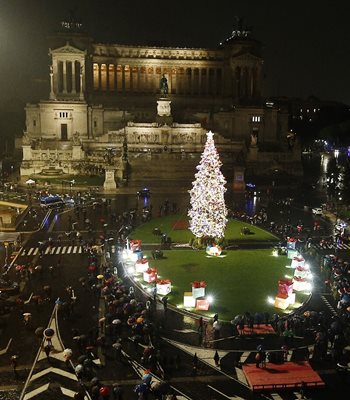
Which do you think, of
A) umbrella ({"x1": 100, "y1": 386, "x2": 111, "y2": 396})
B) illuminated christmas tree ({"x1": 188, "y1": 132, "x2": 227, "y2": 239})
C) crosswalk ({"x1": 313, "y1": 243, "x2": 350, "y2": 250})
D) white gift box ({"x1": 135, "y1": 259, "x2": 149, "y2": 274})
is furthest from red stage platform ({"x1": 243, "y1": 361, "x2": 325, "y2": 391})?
crosswalk ({"x1": 313, "y1": 243, "x2": 350, "y2": 250})

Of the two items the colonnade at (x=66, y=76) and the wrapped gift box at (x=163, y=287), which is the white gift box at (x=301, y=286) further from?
the colonnade at (x=66, y=76)

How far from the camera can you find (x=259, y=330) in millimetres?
30578

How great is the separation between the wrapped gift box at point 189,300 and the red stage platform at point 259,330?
4874 millimetres

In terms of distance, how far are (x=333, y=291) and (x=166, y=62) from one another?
105 m

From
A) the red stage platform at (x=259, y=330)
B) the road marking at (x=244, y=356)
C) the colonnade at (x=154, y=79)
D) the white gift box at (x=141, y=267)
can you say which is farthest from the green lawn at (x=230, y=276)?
the colonnade at (x=154, y=79)

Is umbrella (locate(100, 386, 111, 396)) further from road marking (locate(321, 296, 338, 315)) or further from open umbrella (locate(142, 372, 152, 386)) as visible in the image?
road marking (locate(321, 296, 338, 315))

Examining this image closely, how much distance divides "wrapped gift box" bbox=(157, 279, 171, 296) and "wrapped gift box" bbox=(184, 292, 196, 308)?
7.63 feet

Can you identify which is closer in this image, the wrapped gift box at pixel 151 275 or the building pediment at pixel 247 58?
the wrapped gift box at pixel 151 275

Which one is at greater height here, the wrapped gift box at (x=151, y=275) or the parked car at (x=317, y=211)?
the parked car at (x=317, y=211)

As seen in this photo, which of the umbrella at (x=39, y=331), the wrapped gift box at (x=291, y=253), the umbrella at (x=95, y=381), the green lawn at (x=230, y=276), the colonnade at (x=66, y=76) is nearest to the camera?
the umbrella at (x=95, y=381)

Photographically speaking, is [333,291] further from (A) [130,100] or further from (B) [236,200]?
(A) [130,100]

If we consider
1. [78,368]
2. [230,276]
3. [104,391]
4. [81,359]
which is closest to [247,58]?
[230,276]

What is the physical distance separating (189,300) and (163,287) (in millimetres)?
2710

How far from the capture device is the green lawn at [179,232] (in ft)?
171
